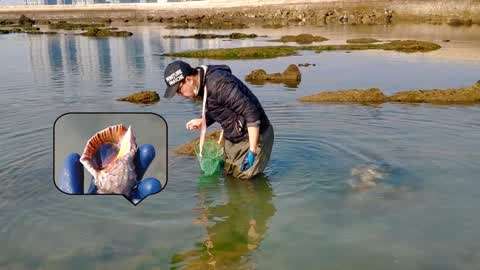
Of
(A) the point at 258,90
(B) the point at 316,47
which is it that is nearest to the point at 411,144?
(A) the point at 258,90

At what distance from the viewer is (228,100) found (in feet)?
26.7

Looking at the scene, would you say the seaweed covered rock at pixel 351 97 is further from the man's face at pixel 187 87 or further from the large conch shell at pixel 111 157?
the large conch shell at pixel 111 157

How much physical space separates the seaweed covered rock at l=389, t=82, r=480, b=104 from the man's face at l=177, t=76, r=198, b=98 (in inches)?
451

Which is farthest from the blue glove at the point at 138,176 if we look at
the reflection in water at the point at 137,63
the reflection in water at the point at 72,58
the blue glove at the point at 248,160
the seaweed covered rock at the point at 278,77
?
the reflection in water at the point at 72,58

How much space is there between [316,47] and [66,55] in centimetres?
1784

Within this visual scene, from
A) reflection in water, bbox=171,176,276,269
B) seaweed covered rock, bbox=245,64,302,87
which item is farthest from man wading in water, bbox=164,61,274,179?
seaweed covered rock, bbox=245,64,302,87

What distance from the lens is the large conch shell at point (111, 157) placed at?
4.28 m

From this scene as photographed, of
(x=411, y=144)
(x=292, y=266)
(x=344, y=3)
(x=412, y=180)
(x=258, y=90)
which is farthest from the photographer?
(x=344, y=3)

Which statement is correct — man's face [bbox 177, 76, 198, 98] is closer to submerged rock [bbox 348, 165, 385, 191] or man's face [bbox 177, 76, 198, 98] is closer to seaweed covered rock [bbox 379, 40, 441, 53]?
submerged rock [bbox 348, 165, 385, 191]

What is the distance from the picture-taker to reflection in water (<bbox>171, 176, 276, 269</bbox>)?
22.4ft

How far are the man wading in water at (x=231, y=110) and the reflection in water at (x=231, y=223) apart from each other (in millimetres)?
390

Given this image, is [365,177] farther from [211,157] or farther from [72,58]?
[72,58]

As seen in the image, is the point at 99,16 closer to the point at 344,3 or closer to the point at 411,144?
the point at 344,3

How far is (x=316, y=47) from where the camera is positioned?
121ft
